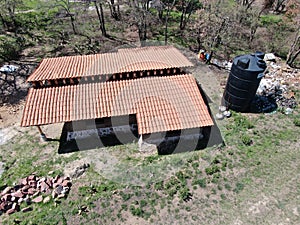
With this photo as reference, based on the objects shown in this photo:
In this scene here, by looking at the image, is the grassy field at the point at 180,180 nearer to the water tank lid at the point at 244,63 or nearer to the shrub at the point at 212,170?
the shrub at the point at 212,170

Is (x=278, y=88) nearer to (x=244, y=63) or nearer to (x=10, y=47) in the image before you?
(x=244, y=63)

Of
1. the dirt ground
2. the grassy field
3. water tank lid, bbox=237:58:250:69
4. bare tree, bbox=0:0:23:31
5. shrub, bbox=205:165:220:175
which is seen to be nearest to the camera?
the dirt ground

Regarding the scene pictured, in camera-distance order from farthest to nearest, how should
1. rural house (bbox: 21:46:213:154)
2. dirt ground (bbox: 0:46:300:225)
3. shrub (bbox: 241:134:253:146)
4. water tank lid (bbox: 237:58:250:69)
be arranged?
1. water tank lid (bbox: 237:58:250:69)
2. shrub (bbox: 241:134:253:146)
3. rural house (bbox: 21:46:213:154)
4. dirt ground (bbox: 0:46:300:225)

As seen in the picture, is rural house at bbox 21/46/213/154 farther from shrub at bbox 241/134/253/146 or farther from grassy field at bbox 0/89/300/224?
shrub at bbox 241/134/253/146

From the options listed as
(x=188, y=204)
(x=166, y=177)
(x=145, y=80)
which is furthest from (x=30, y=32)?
(x=188, y=204)

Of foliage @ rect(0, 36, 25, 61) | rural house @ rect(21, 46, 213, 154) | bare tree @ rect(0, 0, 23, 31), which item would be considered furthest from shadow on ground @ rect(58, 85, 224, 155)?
bare tree @ rect(0, 0, 23, 31)
